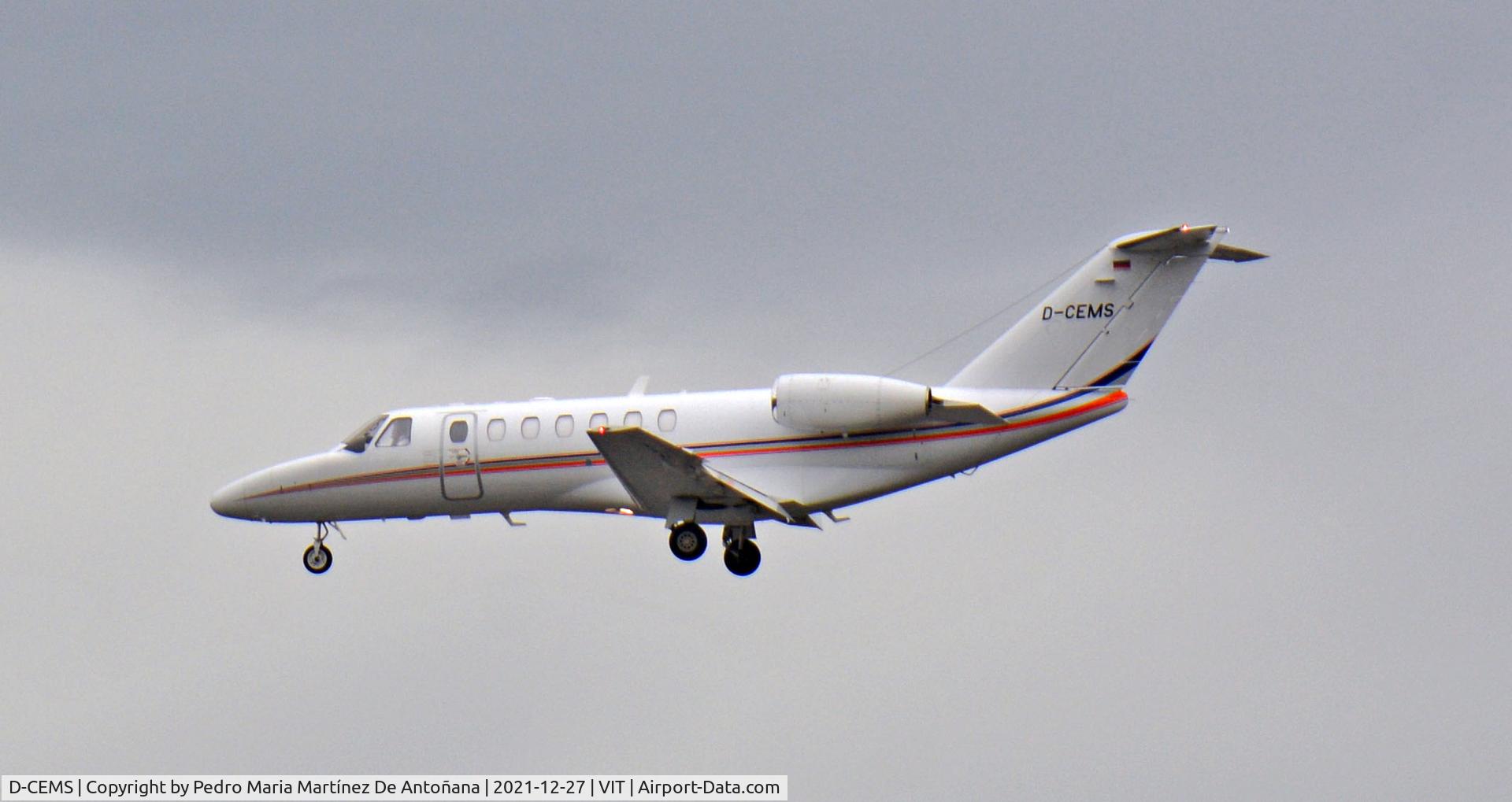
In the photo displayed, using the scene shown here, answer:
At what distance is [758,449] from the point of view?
4169 cm

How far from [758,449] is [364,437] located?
7647 millimetres

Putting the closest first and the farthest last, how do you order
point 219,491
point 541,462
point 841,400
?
point 841,400
point 541,462
point 219,491

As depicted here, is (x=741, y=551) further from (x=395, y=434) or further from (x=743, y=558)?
(x=395, y=434)

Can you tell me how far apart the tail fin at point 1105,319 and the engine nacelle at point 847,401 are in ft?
5.22

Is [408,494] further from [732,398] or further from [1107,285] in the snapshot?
[1107,285]

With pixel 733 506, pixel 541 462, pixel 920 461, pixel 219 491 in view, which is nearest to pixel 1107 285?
pixel 920 461

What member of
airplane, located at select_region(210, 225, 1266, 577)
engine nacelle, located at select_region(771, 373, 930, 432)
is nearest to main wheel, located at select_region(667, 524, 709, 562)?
airplane, located at select_region(210, 225, 1266, 577)

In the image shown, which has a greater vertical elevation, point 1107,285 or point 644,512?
point 1107,285

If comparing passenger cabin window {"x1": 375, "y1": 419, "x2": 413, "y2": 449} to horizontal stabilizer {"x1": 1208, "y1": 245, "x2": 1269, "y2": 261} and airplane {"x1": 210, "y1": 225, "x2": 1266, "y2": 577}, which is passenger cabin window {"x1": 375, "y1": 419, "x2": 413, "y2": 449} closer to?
airplane {"x1": 210, "y1": 225, "x2": 1266, "y2": 577}

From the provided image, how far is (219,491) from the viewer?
46.0 metres

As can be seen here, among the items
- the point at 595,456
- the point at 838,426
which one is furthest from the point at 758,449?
the point at 595,456

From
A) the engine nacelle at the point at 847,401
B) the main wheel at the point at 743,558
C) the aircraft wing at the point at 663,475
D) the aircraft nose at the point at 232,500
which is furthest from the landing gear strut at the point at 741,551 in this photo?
the aircraft nose at the point at 232,500

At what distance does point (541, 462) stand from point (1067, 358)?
9168mm

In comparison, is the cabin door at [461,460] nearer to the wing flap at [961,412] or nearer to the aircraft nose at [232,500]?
the aircraft nose at [232,500]
